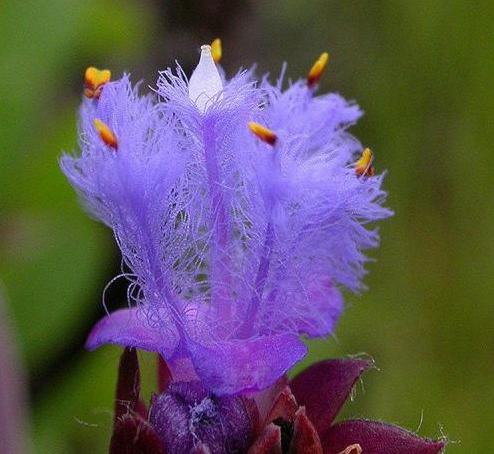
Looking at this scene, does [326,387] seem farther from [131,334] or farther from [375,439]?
[131,334]

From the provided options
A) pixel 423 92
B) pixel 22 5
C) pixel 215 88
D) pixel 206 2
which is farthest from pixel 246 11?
pixel 215 88

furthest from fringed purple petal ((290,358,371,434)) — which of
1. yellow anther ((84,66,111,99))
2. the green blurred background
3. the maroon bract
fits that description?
the green blurred background

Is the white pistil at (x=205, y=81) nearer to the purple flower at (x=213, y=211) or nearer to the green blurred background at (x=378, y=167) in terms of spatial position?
the purple flower at (x=213, y=211)

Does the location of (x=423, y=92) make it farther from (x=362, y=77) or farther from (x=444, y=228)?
(x=444, y=228)

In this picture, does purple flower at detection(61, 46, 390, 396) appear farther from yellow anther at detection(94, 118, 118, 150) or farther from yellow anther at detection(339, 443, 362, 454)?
yellow anther at detection(339, 443, 362, 454)

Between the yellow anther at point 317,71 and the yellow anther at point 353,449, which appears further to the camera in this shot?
the yellow anther at point 317,71

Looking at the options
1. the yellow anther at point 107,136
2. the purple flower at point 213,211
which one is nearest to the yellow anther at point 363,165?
the purple flower at point 213,211
